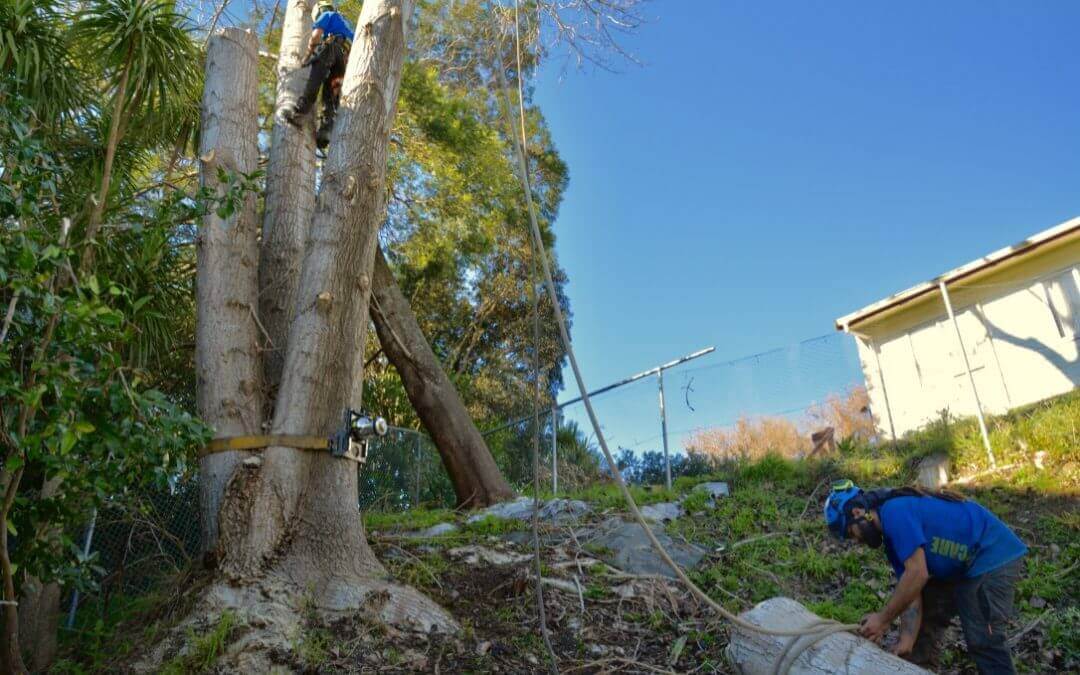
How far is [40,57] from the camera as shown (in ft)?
19.4

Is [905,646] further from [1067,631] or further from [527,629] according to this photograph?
[527,629]

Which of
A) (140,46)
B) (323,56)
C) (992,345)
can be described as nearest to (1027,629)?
(323,56)

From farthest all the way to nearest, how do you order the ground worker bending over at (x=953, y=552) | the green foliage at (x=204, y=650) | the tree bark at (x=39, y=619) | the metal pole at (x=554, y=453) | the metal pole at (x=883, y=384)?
the metal pole at (x=883, y=384), the metal pole at (x=554, y=453), the tree bark at (x=39, y=619), the ground worker bending over at (x=953, y=552), the green foliage at (x=204, y=650)

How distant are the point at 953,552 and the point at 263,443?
354 centimetres

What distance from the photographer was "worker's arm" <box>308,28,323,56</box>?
6.62m

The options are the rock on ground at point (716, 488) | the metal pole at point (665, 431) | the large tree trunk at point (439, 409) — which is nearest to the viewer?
the large tree trunk at point (439, 409)

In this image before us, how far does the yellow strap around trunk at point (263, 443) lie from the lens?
4672 mm

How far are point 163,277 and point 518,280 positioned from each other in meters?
8.96

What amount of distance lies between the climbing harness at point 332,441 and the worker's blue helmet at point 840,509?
2443 mm

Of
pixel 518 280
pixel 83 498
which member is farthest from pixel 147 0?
pixel 518 280

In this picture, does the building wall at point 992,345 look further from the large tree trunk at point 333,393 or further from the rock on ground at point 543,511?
the large tree trunk at point 333,393

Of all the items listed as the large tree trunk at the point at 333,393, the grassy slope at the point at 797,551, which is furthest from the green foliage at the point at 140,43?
the grassy slope at the point at 797,551

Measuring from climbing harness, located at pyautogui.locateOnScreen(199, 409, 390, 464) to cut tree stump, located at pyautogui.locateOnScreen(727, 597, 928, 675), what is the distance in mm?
2238

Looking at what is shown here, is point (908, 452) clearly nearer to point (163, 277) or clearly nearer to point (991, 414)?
point (991, 414)
